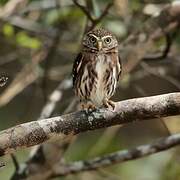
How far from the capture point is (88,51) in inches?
169

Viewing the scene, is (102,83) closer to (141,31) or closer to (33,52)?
(141,31)

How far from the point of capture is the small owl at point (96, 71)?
4180 millimetres

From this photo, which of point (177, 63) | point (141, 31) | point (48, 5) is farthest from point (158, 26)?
point (48, 5)

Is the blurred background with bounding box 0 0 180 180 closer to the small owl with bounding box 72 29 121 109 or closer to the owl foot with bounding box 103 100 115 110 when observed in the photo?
the small owl with bounding box 72 29 121 109

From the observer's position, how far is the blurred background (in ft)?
16.6

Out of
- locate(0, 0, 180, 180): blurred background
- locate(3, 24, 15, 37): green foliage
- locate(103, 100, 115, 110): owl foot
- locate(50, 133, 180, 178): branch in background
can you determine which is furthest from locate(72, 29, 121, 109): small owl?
locate(3, 24, 15, 37): green foliage

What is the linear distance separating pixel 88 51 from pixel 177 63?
5.58 ft

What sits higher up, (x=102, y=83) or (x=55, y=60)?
(x=102, y=83)

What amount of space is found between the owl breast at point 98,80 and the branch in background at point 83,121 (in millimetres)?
624

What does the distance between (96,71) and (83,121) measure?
741 millimetres

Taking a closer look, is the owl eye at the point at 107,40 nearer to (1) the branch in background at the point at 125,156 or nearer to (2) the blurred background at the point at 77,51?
(2) the blurred background at the point at 77,51

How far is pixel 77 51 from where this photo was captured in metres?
5.80

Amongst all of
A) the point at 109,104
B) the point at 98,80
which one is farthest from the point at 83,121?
the point at 98,80

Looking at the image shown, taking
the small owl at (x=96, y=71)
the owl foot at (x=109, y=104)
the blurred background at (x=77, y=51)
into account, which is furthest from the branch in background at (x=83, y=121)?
the blurred background at (x=77, y=51)
